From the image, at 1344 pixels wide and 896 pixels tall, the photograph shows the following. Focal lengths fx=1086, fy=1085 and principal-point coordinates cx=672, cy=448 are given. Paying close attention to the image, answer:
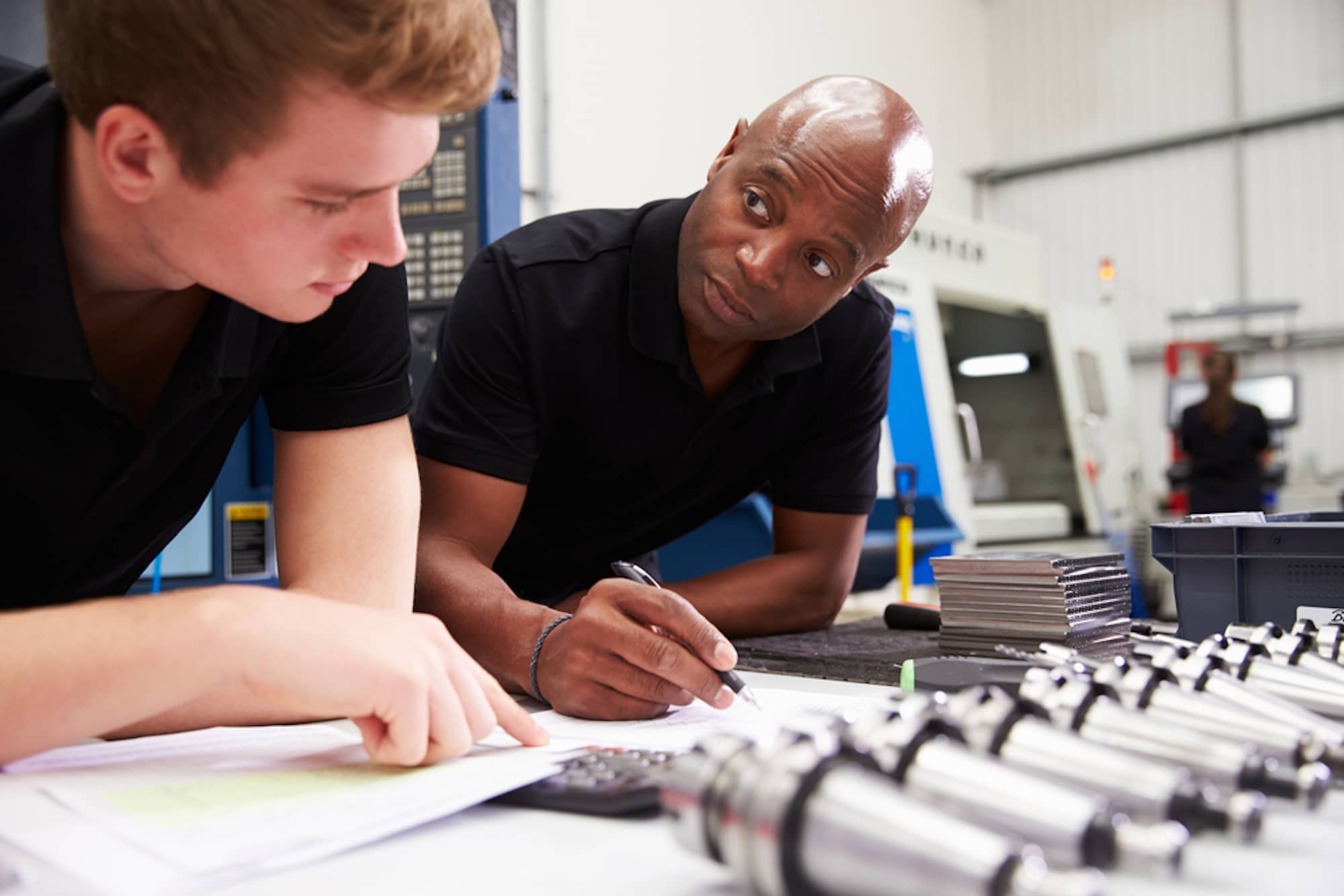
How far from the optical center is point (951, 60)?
24.6 ft

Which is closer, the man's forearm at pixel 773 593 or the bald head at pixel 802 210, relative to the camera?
the bald head at pixel 802 210

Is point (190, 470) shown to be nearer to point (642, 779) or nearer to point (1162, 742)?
point (642, 779)

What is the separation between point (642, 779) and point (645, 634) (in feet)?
0.95

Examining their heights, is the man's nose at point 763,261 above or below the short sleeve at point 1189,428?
above

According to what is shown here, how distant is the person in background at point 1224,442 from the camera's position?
17.8 feet

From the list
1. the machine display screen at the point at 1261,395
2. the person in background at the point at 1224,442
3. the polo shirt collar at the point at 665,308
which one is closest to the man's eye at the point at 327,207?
the polo shirt collar at the point at 665,308

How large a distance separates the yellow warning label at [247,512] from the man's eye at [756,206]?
3.64ft

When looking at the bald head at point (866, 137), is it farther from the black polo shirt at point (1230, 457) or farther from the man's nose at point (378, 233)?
the black polo shirt at point (1230, 457)

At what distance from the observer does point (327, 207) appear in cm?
74

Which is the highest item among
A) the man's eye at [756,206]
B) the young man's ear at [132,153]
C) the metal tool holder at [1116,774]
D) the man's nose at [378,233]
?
the man's eye at [756,206]

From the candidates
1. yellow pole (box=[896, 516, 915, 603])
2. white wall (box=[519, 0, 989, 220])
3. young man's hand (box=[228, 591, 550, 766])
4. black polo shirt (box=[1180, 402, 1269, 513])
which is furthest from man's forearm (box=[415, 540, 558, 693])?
black polo shirt (box=[1180, 402, 1269, 513])

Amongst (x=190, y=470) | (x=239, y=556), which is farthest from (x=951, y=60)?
(x=190, y=470)

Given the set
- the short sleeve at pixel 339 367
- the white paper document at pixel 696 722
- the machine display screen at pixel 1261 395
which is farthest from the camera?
the machine display screen at pixel 1261 395

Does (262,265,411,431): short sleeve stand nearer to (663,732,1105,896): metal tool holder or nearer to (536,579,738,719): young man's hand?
(536,579,738,719): young man's hand
